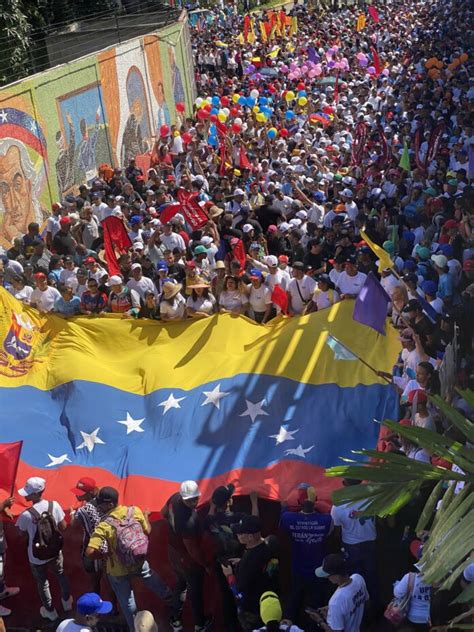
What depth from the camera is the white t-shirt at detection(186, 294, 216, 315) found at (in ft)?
32.4

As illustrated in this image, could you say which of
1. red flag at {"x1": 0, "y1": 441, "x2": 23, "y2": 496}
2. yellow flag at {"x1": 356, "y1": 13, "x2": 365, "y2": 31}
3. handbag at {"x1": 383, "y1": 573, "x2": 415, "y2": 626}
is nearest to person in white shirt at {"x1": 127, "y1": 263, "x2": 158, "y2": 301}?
red flag at {"x1": 0, "y1": 441, "x2": 23, "y2": 496}

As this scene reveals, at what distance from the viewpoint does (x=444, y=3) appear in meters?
42.3

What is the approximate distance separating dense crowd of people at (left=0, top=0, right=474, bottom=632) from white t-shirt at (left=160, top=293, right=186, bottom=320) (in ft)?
0.05

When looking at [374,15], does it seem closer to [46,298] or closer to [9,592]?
[46,298]

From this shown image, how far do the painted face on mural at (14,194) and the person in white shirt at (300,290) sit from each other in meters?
7.22

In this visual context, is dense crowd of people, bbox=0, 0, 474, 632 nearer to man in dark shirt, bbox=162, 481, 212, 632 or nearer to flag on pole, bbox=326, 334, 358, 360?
man in dark shirt, bbox=162, 481, 212, 632

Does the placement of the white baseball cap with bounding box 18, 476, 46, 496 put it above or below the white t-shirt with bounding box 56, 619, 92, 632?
below

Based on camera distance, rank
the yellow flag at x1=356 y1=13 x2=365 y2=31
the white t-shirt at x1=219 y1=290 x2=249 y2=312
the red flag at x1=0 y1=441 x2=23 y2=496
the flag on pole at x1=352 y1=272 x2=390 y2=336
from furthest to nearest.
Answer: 1. the yellow flag at x1=356 y1=13 x2=365 y2=31
2. the white t-shirt at x1=219 y1=290 x2=249 y2=312
3. the flag on pole at x1=352 y1=272 x2=390 y2=336
4. the red flag at x1=0 y1=441 x2=23 y2=496

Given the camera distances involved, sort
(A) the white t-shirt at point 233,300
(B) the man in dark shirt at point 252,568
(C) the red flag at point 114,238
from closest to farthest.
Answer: (B) the man in dark shirt at point 252,568
(A) the white t-shirt at point 233,300
(C) the red flag at point 114,238

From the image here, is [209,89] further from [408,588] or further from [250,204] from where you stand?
[408,588]

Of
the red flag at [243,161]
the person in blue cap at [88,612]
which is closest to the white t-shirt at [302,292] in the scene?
the person in blue cap at [88,612]

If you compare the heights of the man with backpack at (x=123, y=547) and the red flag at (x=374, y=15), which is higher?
the man with backpack at (x=123, y=547)

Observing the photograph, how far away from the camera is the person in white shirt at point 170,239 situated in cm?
1231

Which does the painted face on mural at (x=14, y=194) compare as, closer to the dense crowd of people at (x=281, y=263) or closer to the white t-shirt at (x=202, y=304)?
the dense crowd of people at (x=281, y=263)
